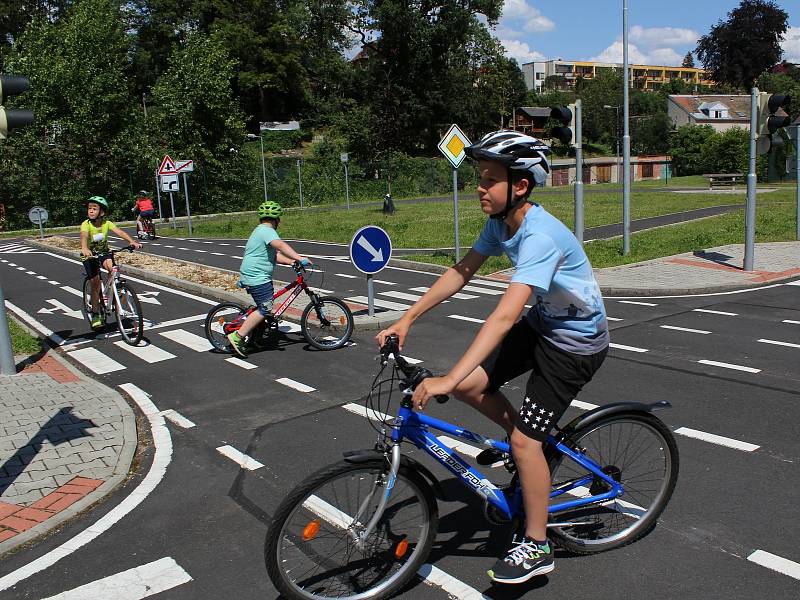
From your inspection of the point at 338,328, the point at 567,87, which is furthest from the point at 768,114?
the point at 567,87

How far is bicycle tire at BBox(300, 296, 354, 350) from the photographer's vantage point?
9.00m

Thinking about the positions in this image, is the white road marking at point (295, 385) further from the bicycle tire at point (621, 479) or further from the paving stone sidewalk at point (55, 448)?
the bicycle tire at point (621, 479)

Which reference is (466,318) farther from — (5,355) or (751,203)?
(751,203)

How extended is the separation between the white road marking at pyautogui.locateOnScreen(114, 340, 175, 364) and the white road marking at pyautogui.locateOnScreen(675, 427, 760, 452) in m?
6.10

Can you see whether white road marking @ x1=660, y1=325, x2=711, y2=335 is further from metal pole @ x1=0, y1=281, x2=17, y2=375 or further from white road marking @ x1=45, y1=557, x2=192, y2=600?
metal pole @ x1=0, y1=281, x2=17, y2=375

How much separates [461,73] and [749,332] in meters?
64.9

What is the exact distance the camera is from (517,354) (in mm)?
3430

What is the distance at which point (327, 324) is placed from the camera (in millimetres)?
9141

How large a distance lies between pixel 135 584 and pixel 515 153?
2883 millimetres

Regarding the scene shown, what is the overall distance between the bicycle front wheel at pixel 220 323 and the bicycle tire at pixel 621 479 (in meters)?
5.95

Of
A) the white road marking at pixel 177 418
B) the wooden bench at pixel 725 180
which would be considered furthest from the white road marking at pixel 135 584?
the wooden bench at pixel 725 180

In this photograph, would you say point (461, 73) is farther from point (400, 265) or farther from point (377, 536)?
point (377, 536)

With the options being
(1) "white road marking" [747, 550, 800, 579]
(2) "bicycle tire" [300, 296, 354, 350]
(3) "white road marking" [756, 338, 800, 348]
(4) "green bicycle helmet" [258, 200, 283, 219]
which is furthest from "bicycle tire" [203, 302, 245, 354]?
(1) "white road marking" [747, 550, 800, 579]

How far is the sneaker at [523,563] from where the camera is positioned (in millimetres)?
3277
